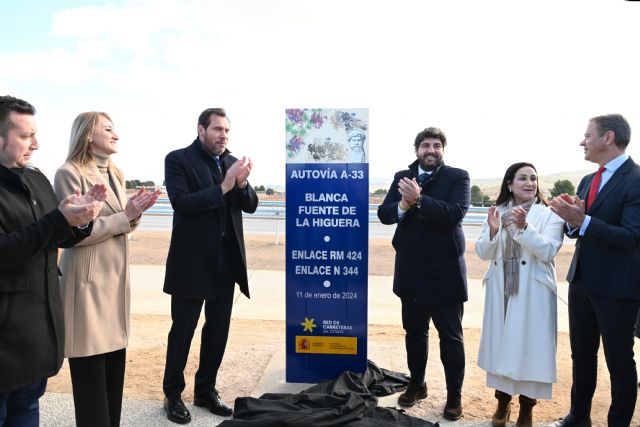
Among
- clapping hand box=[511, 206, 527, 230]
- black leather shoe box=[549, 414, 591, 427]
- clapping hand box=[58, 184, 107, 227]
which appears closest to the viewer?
clapping hand box=[58, 184, 107, 227]

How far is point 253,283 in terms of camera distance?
31.9 feet

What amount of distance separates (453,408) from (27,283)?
3079 mm

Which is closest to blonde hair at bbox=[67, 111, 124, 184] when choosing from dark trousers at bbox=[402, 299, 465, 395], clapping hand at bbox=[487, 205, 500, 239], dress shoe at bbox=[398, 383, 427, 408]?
dark trousers at bbox=[402, 299, 465, 395]

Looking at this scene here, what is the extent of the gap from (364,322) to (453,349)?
0.84m

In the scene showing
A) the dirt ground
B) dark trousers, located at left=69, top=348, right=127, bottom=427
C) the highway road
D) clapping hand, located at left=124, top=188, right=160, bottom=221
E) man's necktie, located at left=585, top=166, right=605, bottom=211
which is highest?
man's necktie, located at left=585, top=166, right=605, bottom=211

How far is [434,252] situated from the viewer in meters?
4.10

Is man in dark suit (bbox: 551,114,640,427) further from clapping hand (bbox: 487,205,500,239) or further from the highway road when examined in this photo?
the highway road

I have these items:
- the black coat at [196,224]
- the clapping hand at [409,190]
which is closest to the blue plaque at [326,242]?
the clapping hand at [409,190]

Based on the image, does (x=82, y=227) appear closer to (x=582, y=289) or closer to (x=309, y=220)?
(x=309, y=220)

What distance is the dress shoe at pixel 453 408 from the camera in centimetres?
399

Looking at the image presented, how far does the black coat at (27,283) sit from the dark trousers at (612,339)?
329 cm

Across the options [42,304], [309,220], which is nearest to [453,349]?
[309,220]

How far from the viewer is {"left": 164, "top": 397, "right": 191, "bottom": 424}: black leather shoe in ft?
12.6

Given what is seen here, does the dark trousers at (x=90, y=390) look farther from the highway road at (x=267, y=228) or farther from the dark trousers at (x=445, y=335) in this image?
the highway road at (x=267, y=228)
